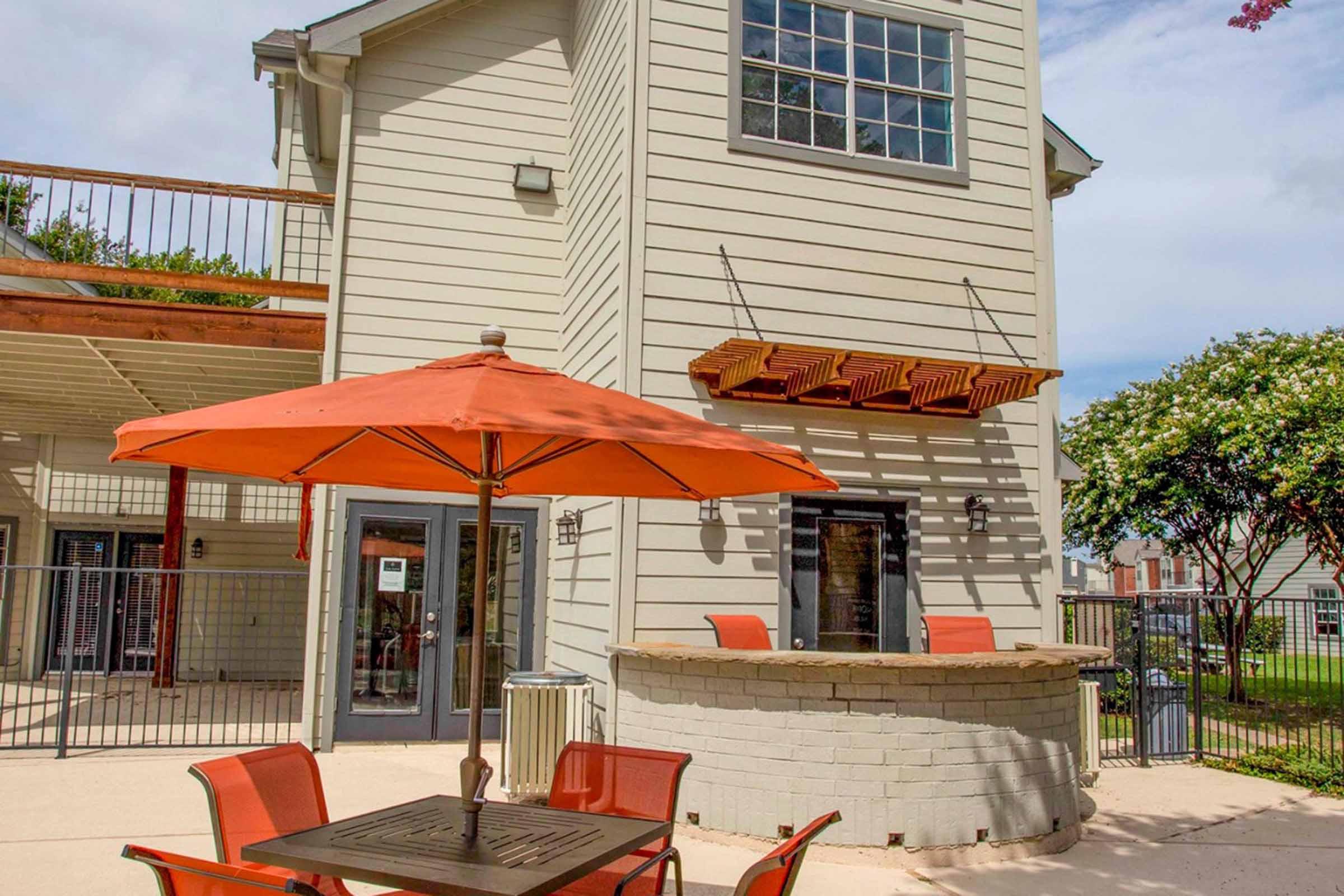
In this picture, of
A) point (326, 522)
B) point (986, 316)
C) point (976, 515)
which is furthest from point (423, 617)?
point (986, 316)

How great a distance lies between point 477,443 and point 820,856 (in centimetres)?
298

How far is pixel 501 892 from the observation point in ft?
8.80

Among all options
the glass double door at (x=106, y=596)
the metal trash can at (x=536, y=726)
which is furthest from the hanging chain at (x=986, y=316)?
the glass double door at (x=106, y=596)

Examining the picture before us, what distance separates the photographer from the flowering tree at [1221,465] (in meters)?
13.3

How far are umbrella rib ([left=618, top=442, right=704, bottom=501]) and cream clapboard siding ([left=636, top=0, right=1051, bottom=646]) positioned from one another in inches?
99.9

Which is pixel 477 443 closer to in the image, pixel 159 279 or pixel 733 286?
pixel 733 286

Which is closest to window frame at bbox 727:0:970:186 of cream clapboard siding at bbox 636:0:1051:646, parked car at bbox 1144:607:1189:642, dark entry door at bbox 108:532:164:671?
cream clapboard siding at bbox 636:0:1051:646

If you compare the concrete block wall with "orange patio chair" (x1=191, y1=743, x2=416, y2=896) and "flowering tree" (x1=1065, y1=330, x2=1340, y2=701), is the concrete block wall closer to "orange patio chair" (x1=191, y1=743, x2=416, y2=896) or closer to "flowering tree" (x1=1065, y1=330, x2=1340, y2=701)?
"orange patio chair" (x1=191, y1=743, x2=416, y2=896)

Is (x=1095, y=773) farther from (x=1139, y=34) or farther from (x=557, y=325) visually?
(x=557, y=325)

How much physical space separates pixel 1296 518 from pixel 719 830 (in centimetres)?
1177

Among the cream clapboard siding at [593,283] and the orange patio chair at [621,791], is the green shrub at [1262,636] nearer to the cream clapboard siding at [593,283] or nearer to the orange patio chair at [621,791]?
the cream clapboard siding at [593,283]

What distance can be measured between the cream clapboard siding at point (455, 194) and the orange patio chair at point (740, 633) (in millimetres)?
3573

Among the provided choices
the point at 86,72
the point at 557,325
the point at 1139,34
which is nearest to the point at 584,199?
the point at 557,325

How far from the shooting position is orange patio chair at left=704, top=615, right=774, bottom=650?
20.6 feet
